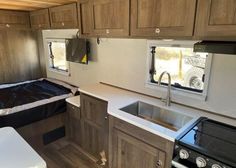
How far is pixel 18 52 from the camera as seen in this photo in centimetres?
365

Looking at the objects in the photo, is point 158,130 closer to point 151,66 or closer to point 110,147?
point 110,147

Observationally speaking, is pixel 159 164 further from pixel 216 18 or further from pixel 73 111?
pixel 73 111

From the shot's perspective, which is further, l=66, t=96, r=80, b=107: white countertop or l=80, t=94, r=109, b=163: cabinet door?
l=66, t=96, r=80, b=107: white countertop

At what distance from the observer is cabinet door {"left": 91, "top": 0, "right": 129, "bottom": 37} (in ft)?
5.76

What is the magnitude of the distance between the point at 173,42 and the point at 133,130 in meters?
1.02

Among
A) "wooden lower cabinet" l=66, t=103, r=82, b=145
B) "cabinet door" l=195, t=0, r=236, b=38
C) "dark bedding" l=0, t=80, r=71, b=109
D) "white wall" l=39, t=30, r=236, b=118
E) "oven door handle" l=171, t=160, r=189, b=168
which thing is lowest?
"wooden lower cabinet" l=66, t=103, r=82, b=145

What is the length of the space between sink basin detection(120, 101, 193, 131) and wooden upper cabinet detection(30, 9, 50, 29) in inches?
79.4

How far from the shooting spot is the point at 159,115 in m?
1.94

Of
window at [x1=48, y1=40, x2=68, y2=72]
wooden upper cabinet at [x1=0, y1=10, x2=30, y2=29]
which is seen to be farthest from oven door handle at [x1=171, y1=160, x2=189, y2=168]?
wooden upper cabinet at [x1=0, y1=10, x2=30, y2=29]

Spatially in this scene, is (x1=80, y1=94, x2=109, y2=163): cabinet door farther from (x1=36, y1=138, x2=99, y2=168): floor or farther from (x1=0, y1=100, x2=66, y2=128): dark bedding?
(x1=0, y1=100, x2=66, y2=128): dark bedding

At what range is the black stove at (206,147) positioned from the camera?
115cm

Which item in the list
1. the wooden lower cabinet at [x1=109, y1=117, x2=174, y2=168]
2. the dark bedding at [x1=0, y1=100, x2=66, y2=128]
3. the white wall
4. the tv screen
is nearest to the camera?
the wooden lower cabinet at [x1=109, y1=117, x2=174, y2=168]

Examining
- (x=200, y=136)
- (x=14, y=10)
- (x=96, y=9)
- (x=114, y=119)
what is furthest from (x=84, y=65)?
(x=200, y=136)

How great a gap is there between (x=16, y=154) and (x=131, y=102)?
122cm
